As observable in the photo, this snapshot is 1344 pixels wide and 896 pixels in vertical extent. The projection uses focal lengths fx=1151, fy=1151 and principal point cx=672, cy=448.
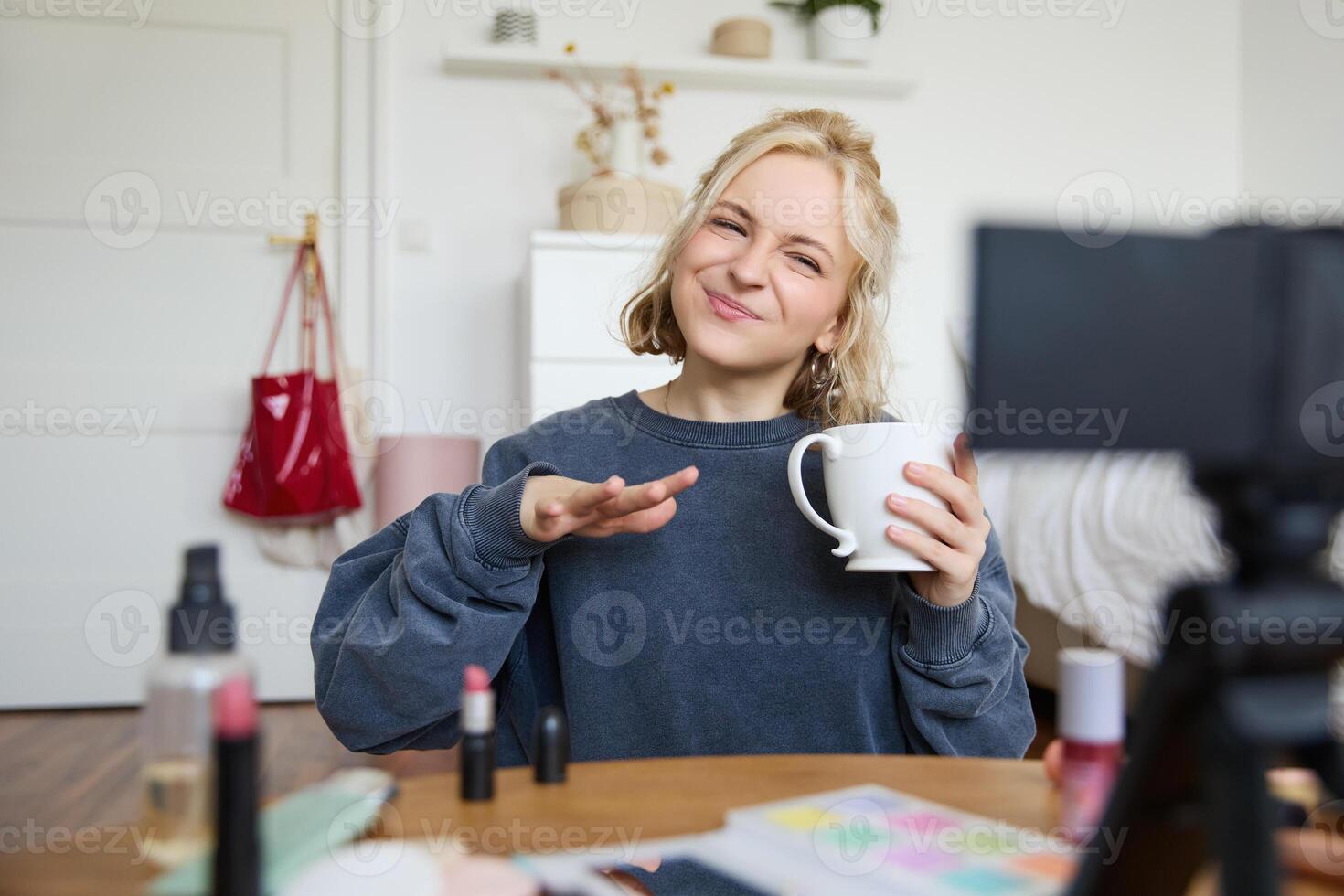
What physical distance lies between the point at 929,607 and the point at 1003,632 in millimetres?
82

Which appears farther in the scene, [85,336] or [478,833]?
[85,336]

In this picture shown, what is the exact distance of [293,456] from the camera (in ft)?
9.79

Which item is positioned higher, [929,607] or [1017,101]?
[1017,101]

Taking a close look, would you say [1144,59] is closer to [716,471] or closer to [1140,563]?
[1140,563]

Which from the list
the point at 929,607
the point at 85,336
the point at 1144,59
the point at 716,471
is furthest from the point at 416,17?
the point at 929,607

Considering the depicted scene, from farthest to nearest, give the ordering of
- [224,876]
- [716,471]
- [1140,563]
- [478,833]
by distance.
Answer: [1140,563]
[716,471]
[478,833]
[224,876]

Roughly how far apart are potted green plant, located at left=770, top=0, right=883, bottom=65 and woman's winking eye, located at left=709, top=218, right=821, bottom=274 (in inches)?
97.0

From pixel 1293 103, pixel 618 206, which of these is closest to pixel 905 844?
pixel 618 206

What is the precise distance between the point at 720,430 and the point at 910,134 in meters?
2.70

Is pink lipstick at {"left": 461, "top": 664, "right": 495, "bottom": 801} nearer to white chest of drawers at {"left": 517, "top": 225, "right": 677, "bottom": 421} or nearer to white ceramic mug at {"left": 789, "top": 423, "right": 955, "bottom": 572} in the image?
white ceramic mug at {"left": 789, "top": 423, "right": 955, "bottom": 572}

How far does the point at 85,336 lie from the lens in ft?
10.1

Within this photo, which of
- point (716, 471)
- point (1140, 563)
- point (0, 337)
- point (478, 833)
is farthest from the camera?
point (0, 337)

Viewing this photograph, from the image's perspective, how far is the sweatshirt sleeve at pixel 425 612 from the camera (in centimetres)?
86

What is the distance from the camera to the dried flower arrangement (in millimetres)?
3152
